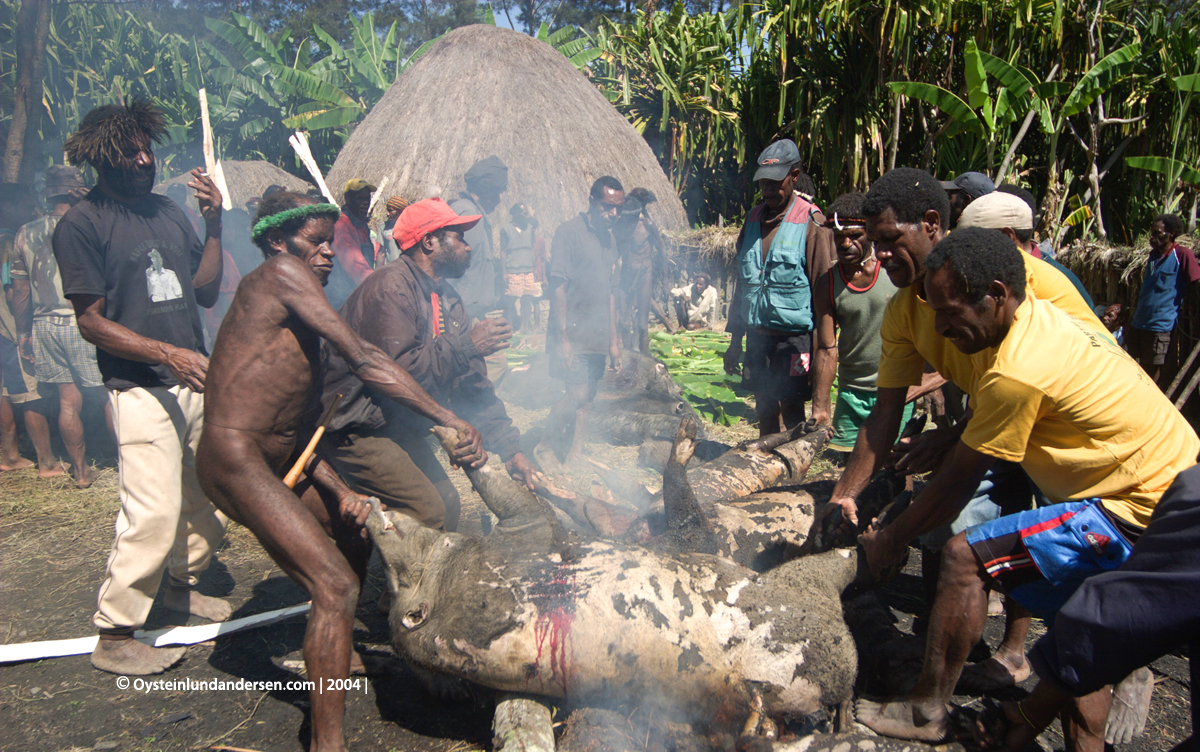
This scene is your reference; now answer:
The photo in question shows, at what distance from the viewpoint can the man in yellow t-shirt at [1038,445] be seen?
213 centimetres

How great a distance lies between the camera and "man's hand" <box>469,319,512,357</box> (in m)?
3.79

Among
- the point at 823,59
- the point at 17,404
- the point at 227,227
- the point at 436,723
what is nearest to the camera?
the point at 436,723

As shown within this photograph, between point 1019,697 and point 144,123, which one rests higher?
point 144,123

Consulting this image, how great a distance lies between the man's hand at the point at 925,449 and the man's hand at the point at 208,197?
3.89m

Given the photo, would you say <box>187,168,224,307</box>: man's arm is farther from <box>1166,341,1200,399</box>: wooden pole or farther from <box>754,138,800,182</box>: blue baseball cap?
<box>1166,341,1200,399</box>: wooden pole

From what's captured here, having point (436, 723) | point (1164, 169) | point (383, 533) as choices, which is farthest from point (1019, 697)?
point (1164, 169)

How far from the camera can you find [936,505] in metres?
2.44

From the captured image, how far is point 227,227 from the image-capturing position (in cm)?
789

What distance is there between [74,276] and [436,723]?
2721 millimetres

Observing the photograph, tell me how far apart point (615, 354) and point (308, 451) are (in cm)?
409

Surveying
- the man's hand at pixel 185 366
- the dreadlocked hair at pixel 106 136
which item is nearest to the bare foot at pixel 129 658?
the man's hand at pixel 185 366

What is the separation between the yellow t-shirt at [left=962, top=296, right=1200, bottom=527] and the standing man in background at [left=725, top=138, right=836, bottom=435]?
212 centimetres

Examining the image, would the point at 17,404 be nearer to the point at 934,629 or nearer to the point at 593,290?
the point at 593,290

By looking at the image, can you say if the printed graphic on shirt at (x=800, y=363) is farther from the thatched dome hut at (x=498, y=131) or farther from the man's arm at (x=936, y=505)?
the thatched dome hut at (x=498, y=131)
